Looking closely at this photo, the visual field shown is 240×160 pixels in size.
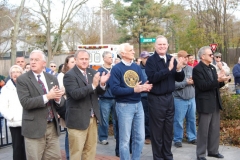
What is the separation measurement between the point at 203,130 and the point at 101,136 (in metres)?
2.41

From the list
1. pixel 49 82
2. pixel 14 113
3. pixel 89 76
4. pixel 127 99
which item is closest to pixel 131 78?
pixel 127 99

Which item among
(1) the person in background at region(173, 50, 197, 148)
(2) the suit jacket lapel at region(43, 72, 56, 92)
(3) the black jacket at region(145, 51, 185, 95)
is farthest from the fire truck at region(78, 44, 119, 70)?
(2) the suit jacket lapel at region(43, 72, 56, 92)

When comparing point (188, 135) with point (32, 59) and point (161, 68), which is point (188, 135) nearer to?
point (161, 68)

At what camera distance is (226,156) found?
6078mm

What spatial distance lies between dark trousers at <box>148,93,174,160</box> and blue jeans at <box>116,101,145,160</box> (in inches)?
13.0

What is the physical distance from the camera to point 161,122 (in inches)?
215

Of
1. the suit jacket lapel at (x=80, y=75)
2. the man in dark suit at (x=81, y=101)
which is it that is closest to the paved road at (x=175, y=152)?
the man in dark suit at (x=81, y=101)

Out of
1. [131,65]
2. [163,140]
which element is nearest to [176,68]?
[131,65]

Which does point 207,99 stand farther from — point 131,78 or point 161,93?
point 131,78

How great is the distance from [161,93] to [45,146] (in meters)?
2.09

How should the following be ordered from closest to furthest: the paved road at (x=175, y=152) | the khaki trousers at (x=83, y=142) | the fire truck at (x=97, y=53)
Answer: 1. the khaki trousers at (x=83, y=142)
2. the paved road at (x=175, y=152)
3. the fire truck at (x=97, y=53)

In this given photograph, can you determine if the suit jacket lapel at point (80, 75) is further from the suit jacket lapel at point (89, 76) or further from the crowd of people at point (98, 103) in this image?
the suit jacket lapel at point (89, 76)

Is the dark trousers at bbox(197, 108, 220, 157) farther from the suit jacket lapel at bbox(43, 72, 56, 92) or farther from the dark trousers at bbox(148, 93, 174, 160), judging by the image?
the suit jacket lapel at bbox(43, 72, 56, 92)

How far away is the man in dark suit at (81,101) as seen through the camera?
14.5ft
